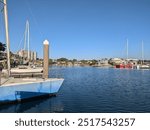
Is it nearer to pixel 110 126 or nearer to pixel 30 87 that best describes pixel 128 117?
pixel 110 126

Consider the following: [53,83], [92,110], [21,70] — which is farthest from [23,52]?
[92,110]

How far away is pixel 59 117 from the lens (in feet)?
17.4

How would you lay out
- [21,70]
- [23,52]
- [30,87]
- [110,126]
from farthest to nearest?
[23,52] → [21,70] → [30,87] → [110,126]

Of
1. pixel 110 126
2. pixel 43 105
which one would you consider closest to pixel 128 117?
pixel 110 126

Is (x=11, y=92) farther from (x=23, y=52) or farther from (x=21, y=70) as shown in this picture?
(x=23, y=52)

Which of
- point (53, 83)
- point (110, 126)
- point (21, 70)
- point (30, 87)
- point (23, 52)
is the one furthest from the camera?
point (23, 52)

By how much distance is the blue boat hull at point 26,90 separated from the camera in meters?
21.2

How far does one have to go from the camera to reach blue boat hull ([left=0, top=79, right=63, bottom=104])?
69.4 feet

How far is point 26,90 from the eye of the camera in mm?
22969

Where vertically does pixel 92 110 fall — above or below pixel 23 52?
below

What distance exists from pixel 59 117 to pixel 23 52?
57.9 m

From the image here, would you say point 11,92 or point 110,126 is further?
point 11,92

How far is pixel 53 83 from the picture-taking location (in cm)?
2611

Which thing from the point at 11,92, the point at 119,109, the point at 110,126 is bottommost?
the point at 119,109
